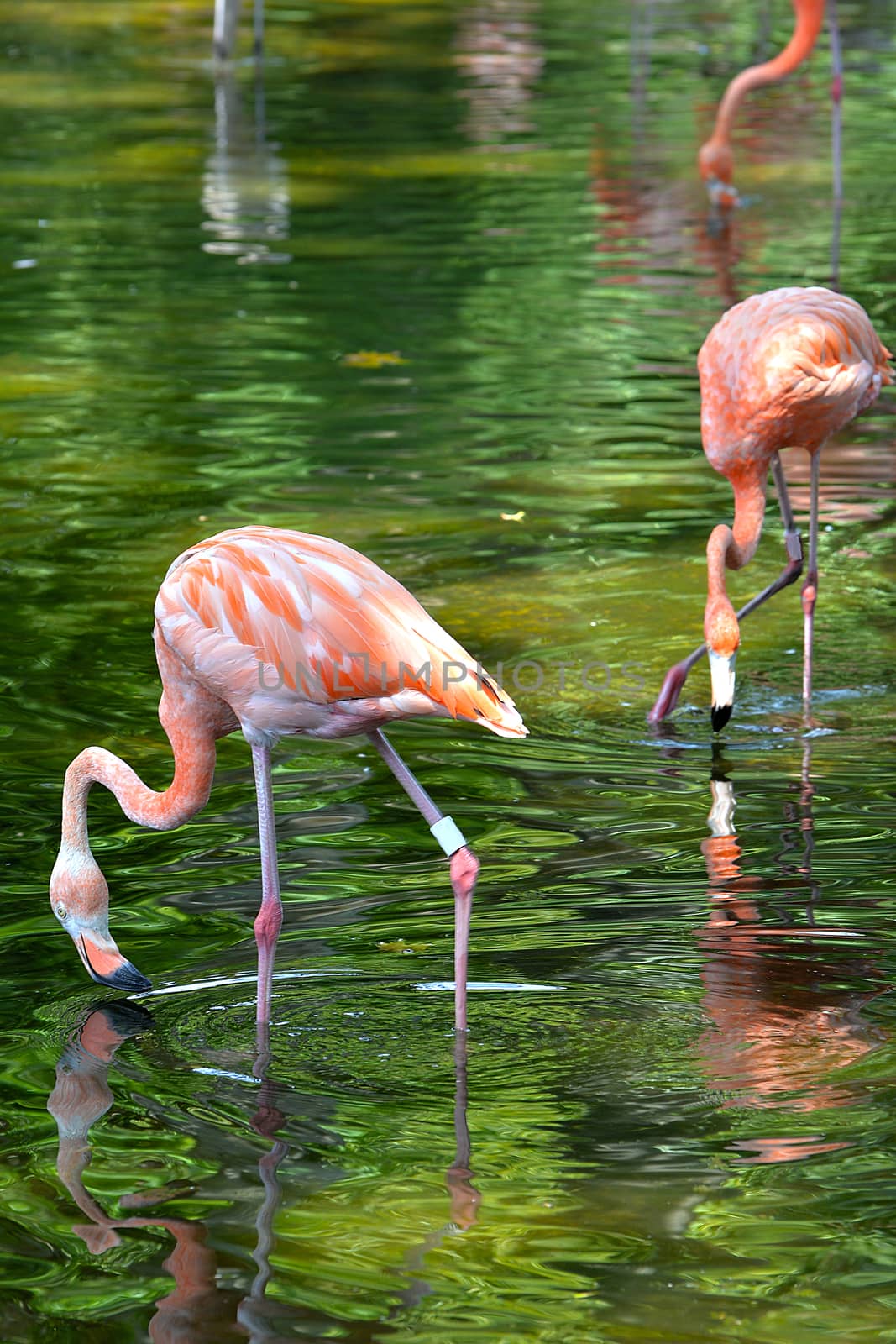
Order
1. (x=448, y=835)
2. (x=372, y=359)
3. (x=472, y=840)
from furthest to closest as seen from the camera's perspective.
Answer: (x=372, y=359) < (x=472, y=840) < (x=448, y=835)

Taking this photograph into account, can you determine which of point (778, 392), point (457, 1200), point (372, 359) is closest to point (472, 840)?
point (457, 1200)

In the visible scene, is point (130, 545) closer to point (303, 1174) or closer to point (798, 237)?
point (303, 1174)

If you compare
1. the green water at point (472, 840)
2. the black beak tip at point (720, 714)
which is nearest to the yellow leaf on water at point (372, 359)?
the green water at point (472, 840)

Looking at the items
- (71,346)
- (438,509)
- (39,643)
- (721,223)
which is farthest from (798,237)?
(39,643)

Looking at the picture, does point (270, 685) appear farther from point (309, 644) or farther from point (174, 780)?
point (174, 780)

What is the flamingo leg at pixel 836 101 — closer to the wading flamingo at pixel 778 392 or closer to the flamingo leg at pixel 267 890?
the wading flamingo at pixel 778 392

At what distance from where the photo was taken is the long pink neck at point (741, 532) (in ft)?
18.8

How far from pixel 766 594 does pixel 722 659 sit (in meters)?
1.00

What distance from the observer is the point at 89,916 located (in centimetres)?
404

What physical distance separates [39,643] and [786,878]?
102 inches

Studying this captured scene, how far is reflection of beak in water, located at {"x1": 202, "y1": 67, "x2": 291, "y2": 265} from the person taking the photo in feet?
40.4

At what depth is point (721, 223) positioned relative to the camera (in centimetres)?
1280

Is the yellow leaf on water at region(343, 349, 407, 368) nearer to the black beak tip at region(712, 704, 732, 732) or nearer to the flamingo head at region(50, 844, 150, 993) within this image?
the black beak tip at region(712, 704, 732, 732)

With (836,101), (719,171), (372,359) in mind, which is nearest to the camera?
(372,359)
